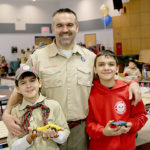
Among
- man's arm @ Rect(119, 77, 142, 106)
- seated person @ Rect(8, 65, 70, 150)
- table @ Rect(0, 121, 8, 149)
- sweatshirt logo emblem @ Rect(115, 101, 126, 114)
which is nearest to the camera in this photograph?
seated person @ Rect(8, 65, 70, 150)

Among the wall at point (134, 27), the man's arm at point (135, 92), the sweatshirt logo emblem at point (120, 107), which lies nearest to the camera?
the man's arm at point (135, 92)

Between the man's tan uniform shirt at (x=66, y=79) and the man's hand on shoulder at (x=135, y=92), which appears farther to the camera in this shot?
the man's tan uniform shirt at (x=66, y=79)

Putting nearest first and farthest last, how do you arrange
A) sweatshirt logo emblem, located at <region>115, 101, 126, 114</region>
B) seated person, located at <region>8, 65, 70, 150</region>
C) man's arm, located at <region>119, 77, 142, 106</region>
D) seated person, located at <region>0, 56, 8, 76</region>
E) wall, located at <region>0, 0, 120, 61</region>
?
seated person, located at <region>8, 65, 70, 150</region>, man's arm, located at <region>119, 77, 142, 106</region>, sweatshirt logo emblem, located at <region>115, 101, 126, 114</region>, seated person, located at <region>0, 56, 8, 76</region>, wall, located at <region>0, 0, 120, 61</region>

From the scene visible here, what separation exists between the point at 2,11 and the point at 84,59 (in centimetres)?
1549

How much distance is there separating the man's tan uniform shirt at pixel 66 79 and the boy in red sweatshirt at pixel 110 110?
4.1 inches

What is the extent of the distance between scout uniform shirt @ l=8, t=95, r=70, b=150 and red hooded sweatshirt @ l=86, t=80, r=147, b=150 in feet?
1.04

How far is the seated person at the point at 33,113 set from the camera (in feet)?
5.90

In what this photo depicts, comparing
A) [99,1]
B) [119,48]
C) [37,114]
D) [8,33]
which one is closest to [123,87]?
[37,114]

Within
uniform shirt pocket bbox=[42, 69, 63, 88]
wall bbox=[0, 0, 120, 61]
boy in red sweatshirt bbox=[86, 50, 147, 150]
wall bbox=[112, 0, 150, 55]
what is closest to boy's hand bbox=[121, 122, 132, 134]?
boy in red sweatshirt bbox=[86, 50, 147, 150]

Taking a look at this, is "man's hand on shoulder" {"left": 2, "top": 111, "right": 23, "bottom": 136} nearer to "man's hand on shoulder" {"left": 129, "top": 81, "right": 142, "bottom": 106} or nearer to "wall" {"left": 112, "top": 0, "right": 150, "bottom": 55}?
"man's hand on shoulder" {"left": 129, "top": 81, "right": 142, "bottom": 106}

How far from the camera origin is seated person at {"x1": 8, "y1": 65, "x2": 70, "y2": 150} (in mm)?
1799

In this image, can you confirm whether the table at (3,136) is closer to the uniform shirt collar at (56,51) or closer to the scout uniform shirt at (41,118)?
the scout uniform shirt at (41,118)

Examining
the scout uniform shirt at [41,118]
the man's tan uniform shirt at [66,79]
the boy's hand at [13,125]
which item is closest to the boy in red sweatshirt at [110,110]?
the man's tan uniform shirt at [66,79]

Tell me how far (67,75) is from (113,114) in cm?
56
